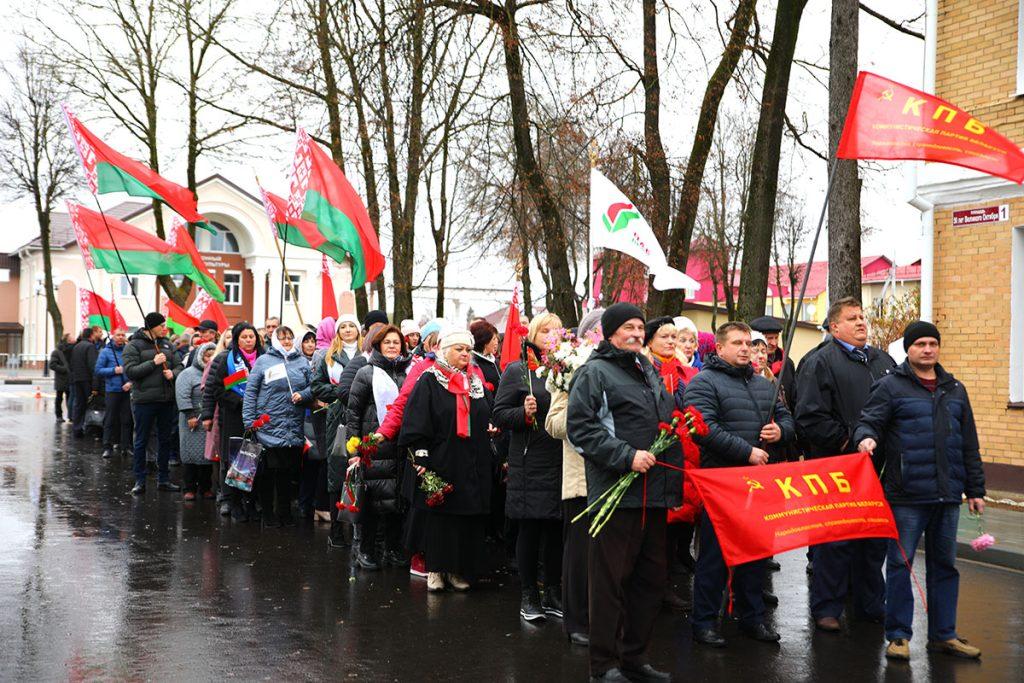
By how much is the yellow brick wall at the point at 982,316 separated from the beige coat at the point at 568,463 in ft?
30.7

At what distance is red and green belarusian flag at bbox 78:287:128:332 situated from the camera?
19.8 metres

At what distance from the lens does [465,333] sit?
8133 millimetres

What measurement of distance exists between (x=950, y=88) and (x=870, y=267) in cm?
7818

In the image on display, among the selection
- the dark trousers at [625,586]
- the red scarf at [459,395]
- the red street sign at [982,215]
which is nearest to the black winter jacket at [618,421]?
the dark trousers at [625,586]

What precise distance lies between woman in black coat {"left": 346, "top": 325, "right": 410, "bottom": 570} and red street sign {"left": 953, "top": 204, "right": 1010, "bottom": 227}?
334 inches

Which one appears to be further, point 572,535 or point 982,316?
point 982,316

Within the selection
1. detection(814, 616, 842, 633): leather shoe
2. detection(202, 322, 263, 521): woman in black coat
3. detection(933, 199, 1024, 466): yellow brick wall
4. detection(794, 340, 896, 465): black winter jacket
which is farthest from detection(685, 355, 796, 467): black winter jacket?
detection(933, 199, 1024, 466): yellow brick wall

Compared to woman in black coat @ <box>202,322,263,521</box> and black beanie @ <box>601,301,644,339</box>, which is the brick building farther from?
black beanie @ <box>601,301,644,339</box>

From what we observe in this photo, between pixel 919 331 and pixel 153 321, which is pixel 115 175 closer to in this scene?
pixel 153 321

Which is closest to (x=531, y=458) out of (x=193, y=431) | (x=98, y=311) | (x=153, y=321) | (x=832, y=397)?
(x=832, y=397)

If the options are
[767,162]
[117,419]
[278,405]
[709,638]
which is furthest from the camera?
[117,419]

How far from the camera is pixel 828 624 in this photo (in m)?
7.07

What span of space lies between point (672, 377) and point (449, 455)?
170 cm

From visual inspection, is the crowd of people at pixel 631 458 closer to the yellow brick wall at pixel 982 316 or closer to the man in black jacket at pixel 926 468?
the man in black jacket at pixel 926 468
